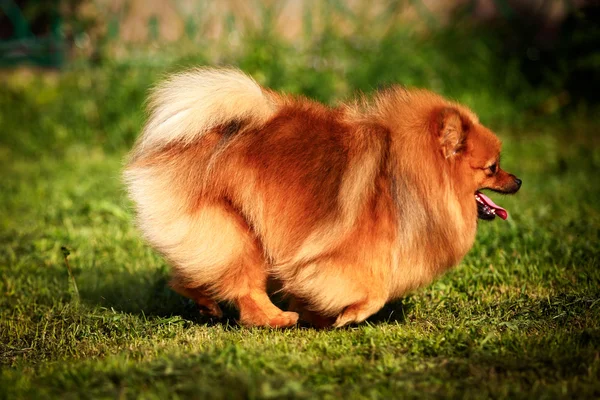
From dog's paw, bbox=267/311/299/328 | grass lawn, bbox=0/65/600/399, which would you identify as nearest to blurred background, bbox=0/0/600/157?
grass lawn, bbox=0/65/600/399

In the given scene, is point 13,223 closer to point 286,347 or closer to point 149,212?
point 149,212

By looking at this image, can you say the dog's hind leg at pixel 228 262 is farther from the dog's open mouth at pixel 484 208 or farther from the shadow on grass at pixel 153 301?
the dog's open mouth at pixel 484 208

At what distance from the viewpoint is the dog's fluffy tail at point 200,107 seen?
12.5ft

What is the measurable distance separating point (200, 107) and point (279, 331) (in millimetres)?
1225

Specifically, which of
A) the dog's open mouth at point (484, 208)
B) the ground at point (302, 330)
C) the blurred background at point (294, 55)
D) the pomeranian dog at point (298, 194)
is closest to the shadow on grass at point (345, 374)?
the ground at point (302, 330)

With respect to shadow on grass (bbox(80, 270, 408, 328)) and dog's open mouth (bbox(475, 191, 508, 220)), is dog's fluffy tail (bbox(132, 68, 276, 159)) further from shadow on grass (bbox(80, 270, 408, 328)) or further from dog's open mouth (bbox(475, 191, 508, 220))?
dog's open mouth (bbox(475, 191, 508, 220))

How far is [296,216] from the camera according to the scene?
12.5ft

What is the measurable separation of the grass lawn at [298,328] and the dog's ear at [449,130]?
90 cm

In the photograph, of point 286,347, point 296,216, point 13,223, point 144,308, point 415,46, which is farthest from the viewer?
point 415,46

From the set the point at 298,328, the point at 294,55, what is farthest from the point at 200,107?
the point at 294,55

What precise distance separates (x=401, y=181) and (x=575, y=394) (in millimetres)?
1350

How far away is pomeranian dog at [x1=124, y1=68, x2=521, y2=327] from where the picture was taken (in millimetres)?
3805

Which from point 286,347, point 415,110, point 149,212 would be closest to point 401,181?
point 415,110

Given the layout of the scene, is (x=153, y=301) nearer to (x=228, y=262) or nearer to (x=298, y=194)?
(x=228, y=262)
